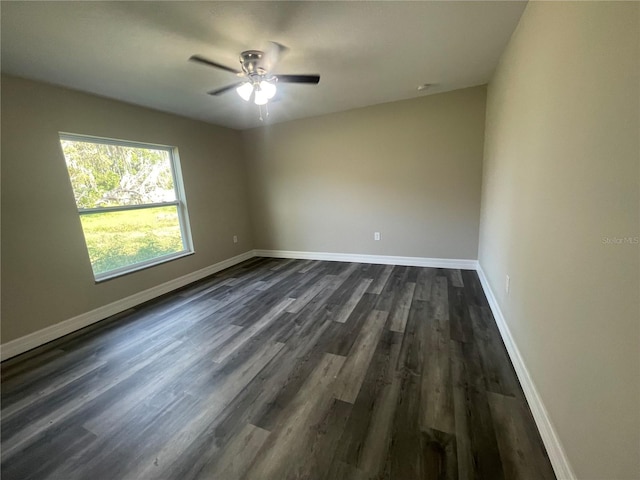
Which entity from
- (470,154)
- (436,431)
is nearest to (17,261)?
(436,431)

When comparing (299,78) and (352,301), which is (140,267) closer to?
(352,301)

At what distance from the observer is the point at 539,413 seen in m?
1.34

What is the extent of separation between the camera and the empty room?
101cm

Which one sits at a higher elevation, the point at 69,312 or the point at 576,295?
the point at 576,295

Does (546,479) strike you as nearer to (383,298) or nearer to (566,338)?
(566,338)

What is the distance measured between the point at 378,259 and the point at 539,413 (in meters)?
2.91

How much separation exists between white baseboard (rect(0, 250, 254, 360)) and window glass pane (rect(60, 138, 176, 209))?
3.72 ft

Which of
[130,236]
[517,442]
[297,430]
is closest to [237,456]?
[297,430]

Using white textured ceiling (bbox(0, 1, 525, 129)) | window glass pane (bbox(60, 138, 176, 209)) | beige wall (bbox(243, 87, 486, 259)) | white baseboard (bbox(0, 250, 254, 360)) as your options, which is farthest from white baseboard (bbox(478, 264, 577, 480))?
window glass pane (bbox(60, 138, 176, 209))

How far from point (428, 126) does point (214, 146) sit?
3.29 meters

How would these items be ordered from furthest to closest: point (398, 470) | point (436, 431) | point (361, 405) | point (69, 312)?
point (69, 312)
point (361, 405)
point (436, 431)
point (398, 470)

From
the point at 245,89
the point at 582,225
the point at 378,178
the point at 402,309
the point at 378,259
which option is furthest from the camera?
the point at 378,259

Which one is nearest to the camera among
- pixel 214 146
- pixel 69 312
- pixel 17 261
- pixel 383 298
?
pixel 17 261

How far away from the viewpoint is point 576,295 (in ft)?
3.35
